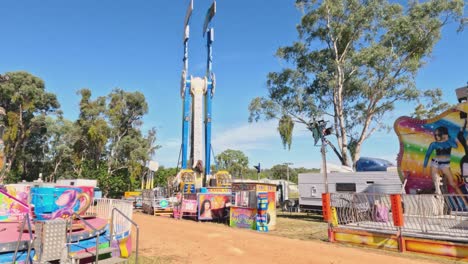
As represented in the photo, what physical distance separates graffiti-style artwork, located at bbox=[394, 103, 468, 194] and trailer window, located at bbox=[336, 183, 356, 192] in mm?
4218

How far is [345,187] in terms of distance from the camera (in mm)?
21469

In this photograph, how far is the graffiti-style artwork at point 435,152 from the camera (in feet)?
48.4

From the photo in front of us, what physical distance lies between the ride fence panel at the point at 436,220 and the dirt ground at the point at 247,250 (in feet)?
4.39

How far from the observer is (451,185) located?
1495 cm

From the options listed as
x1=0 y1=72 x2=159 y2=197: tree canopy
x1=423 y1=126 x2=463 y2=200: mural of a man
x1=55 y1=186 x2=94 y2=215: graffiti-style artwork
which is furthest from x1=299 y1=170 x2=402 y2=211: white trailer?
x1=0 y1=72 x2=159 y2=197: tree canopy

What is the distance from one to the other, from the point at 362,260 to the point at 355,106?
23986 millimetres

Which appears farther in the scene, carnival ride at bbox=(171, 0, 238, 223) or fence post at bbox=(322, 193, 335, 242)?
carnival ride at bbox=(171, 0, 238, 223)

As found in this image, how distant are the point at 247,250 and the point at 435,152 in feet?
35.1

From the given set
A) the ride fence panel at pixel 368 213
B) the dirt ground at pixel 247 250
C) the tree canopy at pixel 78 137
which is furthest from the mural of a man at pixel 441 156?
the tree canopy at pixel 78 137

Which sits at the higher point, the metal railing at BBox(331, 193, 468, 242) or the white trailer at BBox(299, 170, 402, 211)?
the white trailer at BBox(299, 170, 402, 211)

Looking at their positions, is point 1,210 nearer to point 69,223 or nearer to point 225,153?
point 69,223

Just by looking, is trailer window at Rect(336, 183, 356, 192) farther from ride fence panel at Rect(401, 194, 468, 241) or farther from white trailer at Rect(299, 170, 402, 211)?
ride fence panel at Rect(401, 194, 468, 241)

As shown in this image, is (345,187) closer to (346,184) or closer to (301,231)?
(346,184)

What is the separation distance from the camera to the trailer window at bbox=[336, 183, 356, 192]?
68.9 feet
